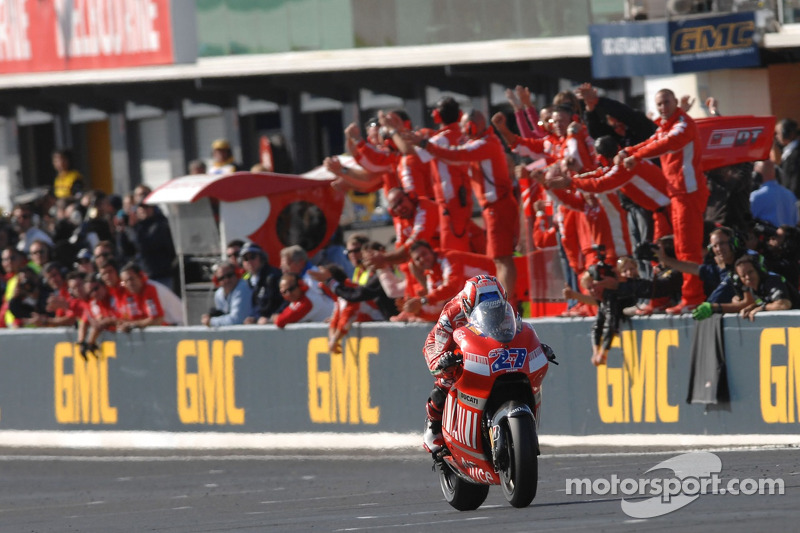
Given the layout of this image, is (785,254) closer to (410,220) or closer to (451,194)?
(451,194)

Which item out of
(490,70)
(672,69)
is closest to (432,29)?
(490,70)

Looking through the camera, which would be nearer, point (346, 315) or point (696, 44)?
point (346, 315)

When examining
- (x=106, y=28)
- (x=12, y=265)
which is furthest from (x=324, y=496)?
(x=106, y=28)

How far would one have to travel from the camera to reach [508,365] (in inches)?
423

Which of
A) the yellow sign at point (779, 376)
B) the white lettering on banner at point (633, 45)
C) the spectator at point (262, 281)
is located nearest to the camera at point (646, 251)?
the yellow sign at point (779, 376)

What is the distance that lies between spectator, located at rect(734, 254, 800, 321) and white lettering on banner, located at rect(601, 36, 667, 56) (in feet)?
18.2

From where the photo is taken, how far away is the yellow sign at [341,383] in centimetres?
1652

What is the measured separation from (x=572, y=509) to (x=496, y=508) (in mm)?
763

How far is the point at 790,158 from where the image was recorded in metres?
17.4

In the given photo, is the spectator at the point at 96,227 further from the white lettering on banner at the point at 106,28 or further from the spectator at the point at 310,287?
the white lettering on banner at the point at 106,28

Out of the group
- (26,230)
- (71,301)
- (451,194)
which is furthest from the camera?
(26,230)

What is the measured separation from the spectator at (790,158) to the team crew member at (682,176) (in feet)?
9.74

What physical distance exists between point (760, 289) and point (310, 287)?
4.90 metres

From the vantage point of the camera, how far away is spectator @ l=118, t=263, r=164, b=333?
1828 cm
